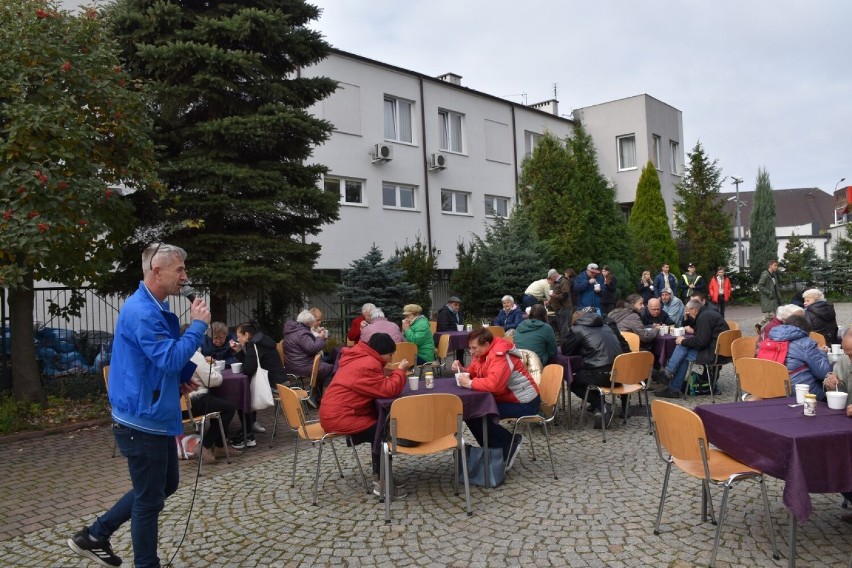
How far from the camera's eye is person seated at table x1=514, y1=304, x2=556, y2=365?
798 cm

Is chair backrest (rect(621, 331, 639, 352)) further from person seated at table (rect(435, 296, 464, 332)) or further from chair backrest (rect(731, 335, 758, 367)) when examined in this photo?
person seated at table (rect(435, 296, 464, 332))

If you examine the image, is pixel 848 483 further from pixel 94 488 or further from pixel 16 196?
pixel 16 196

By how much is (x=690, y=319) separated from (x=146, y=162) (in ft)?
28.5

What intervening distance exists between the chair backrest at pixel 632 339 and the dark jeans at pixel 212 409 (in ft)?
18.1

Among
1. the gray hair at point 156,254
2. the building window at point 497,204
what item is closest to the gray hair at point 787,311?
the gray hair at point 156,254

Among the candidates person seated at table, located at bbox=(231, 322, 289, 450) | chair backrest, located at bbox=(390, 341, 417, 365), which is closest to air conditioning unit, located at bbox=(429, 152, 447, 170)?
chair backrest, located at bbox=(390, 341, 417, 365)

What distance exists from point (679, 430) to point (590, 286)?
443 inches

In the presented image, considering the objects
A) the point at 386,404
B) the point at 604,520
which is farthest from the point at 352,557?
the point at 604,520

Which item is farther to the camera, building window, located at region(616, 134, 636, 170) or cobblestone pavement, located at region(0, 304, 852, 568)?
building window, located at region(616, 134, 636, 170)

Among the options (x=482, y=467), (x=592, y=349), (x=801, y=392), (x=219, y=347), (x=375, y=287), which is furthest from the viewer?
(x=375, y=287)

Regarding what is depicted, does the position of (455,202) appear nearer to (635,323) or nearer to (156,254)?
(635,323)

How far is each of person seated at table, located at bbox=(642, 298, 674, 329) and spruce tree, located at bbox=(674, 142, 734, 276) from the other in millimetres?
17305

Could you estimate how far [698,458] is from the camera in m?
4.19

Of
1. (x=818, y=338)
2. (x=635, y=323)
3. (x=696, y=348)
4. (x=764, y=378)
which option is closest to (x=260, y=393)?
(x=764, y=378)
